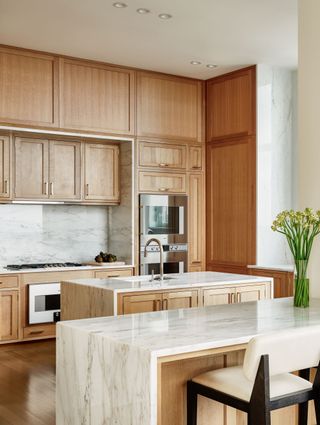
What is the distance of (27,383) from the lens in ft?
14.6

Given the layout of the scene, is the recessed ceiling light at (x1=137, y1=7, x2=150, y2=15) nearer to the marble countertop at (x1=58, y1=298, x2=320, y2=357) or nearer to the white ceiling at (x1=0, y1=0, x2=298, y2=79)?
the white ceiling at (x1=0, y1=0, x2=298, y2=79)

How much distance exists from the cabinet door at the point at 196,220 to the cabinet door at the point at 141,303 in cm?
301

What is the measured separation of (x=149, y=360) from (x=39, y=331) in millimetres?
4181

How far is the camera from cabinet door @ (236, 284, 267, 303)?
472cm

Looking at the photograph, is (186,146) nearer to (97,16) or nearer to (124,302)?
(97,16)

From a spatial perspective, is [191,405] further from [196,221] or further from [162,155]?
[196,221]

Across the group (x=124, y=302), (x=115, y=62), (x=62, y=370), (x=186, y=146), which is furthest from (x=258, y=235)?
(x=62, y=370)

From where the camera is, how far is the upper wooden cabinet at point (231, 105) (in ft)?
22.1

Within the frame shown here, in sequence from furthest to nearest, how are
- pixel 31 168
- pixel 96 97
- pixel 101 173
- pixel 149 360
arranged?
pixel 101 173 < pixel 96 97 < pixel 31 168 < pixel 149 360

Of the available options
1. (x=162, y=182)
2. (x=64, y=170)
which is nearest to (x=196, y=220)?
(x=162, y=182)

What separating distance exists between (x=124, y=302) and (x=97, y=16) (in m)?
2.58

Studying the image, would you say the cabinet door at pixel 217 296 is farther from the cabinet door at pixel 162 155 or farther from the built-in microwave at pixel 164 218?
the cabinet door at pixel 162 155

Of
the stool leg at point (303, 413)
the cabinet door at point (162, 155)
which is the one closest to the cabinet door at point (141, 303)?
the stool leg at point (303, 413)

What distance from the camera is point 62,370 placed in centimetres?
261
